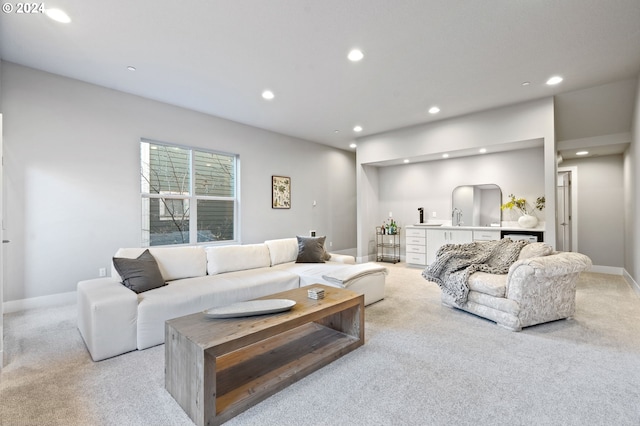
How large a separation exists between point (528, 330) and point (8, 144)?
5999 mm

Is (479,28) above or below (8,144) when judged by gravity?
above

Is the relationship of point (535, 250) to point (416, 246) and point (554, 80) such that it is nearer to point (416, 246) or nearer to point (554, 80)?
point (554, 80)

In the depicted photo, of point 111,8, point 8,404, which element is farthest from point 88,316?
point 111,8

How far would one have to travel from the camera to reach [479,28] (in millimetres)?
2738

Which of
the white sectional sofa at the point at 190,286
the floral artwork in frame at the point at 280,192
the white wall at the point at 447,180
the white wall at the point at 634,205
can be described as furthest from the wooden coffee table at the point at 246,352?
the white wall at the point at 447,180

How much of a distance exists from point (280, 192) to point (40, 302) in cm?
401

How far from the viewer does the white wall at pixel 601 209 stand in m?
5.33

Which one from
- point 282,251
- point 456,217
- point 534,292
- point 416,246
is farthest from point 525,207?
point 282,251

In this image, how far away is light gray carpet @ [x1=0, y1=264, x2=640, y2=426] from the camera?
169 cm

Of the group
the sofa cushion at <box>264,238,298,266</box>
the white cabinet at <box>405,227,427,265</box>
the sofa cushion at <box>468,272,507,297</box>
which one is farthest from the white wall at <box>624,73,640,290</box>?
the sofa cushion at <box>264,238,298,266</box>

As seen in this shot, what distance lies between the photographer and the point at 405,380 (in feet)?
6.66

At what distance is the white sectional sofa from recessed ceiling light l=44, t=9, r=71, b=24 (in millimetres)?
2212

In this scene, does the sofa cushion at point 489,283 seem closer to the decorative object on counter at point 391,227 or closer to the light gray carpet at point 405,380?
the light gray carpet at point 405,380

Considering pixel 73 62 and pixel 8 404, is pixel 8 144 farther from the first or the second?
pixel 8 404
